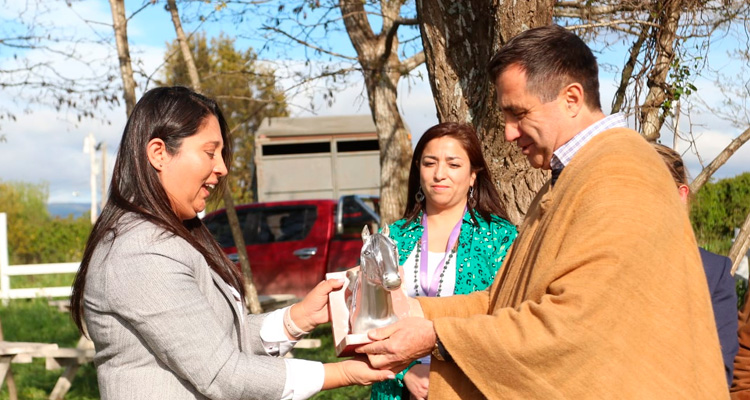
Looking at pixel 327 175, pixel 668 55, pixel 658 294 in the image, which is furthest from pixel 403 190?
pixel 327 175

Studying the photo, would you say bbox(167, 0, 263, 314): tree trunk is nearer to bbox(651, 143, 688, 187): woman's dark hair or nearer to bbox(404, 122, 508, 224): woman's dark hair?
bbox(404, 122, 508, 224): woman's dark hair

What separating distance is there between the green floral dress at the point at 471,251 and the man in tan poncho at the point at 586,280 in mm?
1288

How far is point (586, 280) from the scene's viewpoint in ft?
6.97

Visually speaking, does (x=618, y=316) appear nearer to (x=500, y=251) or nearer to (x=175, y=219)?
(x=175, y=219)

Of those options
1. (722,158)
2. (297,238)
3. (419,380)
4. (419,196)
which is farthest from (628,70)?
(297,238)

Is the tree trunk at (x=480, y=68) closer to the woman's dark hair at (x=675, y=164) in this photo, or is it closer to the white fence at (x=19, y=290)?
the woman's dark hair at (x=675, y=164)

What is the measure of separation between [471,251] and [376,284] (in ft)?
4.46

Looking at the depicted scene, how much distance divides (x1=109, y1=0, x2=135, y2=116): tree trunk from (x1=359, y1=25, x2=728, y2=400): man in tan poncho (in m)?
→ 6.80

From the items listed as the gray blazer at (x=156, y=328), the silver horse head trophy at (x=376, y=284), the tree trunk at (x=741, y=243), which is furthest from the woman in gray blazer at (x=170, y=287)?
the tree trunk at (x=741, y=243)

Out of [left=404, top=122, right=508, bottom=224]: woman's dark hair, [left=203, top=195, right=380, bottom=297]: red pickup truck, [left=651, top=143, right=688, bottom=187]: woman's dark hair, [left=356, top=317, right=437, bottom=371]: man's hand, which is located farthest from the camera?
[left=203, top=195, right=380, bottom=297]: red pickup truck

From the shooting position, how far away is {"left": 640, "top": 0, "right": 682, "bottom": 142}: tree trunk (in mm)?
4680

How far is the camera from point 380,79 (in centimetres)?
855

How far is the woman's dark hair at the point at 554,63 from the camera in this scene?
2.45 m

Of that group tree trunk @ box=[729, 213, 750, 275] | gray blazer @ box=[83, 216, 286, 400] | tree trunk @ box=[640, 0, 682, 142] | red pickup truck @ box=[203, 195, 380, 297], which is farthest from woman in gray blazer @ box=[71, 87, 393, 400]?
red pickup truck @ box=[203, 195, 380, 297]
